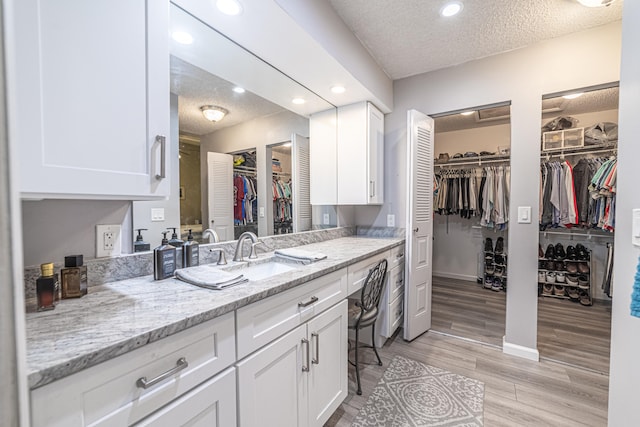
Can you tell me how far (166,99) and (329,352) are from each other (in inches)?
54.2

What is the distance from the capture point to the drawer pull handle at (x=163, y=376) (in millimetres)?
653

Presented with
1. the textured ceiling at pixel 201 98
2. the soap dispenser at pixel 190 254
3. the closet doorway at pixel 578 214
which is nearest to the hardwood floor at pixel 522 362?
the closet doorway at pixel 578 214

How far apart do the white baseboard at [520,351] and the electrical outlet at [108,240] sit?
2813 mm

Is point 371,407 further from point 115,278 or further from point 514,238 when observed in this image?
point 514,238

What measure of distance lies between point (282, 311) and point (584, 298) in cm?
404

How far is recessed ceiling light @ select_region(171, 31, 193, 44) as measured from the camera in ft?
4.39

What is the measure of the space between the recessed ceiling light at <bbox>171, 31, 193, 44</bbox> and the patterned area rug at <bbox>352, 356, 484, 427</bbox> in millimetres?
2270

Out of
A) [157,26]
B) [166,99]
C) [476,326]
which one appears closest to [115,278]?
[166,99]

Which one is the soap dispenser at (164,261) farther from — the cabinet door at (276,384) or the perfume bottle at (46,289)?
the cabinet door at (276,384)

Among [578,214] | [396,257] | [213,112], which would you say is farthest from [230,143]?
[578,214]

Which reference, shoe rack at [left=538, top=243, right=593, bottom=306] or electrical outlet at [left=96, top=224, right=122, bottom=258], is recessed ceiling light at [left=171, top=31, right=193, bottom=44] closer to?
electrical outlet at [left=96, top=224, right=122, bottom=258]

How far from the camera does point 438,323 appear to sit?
2.74m

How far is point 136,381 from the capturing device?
65 centimetres

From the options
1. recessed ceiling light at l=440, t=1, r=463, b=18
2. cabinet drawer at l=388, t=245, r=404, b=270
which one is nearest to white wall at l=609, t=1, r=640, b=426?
recessed ceiling light at l=440, t=1, r=463, b=18
